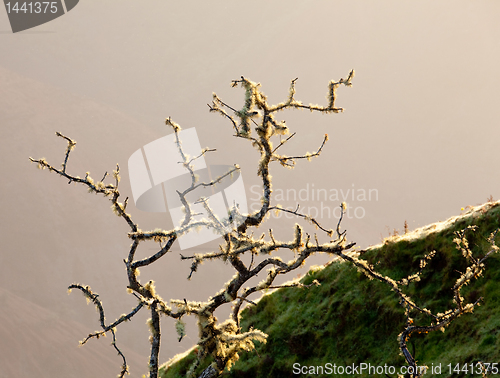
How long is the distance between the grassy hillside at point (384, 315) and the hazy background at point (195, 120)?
4.14 metres

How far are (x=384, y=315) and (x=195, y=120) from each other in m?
Result: 93.9

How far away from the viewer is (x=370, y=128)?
332ft

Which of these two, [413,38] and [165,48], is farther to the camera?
[413,38]

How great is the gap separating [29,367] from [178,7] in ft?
456

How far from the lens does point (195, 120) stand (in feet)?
320

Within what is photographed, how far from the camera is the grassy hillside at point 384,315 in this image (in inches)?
237

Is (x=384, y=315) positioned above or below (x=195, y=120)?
below

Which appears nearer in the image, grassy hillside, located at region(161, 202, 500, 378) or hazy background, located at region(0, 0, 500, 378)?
grassy hillside, located at region(161, 202, 500, 378)

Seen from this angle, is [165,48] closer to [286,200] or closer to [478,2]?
[286,200]

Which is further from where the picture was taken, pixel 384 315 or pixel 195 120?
pixel 195 120

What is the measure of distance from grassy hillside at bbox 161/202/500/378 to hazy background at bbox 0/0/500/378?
13.6 ft

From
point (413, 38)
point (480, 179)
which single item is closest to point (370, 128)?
point (480, 179)

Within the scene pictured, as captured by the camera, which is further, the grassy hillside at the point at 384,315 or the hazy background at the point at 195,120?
the hazy background at the point at 195,120

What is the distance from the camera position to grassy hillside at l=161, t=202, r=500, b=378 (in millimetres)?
6023
